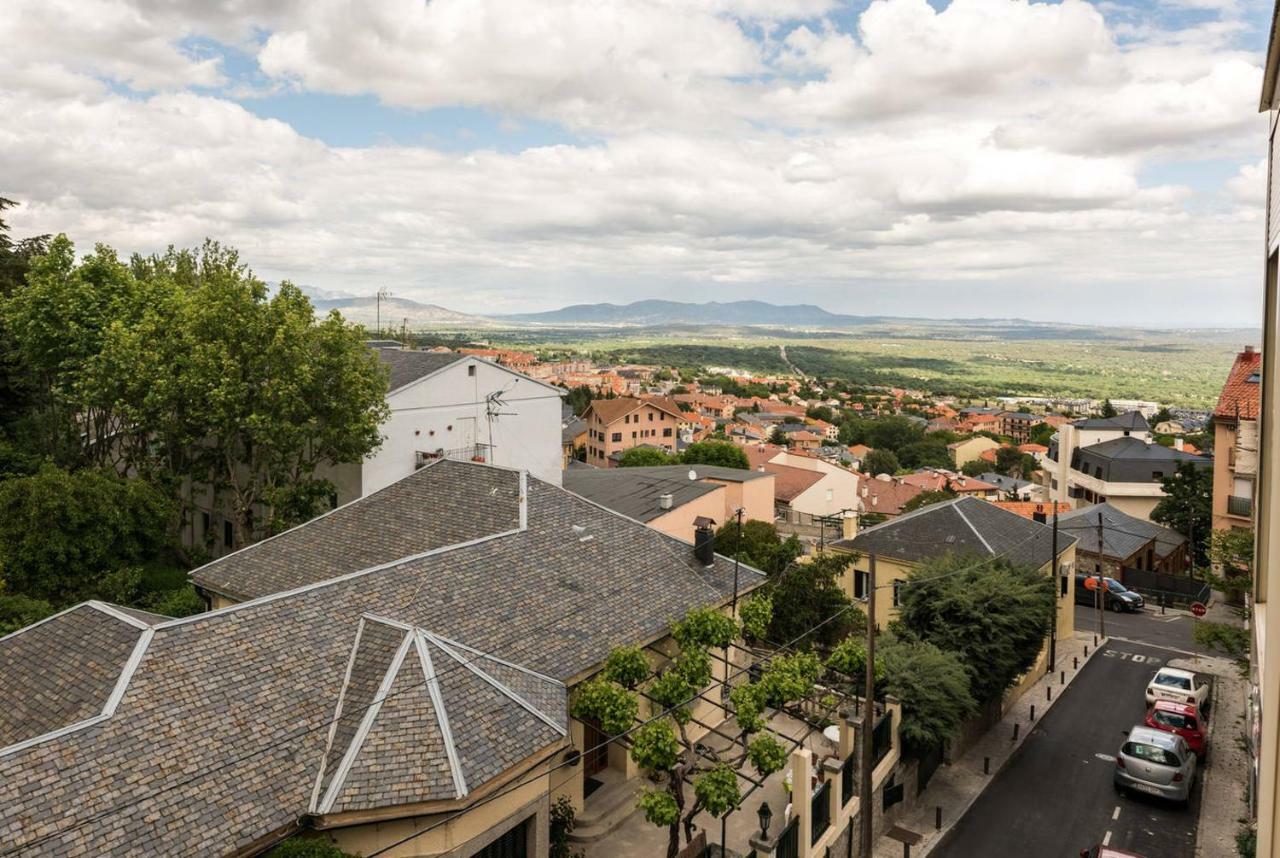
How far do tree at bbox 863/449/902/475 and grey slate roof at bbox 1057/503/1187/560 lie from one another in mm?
49014

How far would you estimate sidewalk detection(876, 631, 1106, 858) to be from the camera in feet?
59.3

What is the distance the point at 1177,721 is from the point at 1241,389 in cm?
1756

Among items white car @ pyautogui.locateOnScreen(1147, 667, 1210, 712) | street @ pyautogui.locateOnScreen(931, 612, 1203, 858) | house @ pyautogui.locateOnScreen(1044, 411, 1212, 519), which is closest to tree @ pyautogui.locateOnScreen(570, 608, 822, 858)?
street @ pyautogui.locateOnScreen(931, 612, 1203, 858)

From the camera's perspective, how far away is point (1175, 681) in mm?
25656

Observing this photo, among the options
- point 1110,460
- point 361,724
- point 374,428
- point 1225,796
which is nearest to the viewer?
point 361,724

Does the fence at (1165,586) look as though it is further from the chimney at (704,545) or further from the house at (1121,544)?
the chimney at (704,545)

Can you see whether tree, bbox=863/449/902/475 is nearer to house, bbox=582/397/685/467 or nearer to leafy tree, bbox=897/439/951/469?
leafy tree, bbox=897/439/951/469

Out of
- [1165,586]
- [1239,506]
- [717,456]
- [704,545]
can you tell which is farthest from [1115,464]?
[704,545]

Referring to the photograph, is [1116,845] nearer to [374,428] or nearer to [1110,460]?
[374,428]

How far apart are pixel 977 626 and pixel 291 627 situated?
17.1 m

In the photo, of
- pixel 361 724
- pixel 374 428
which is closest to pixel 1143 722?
pixel 361 724

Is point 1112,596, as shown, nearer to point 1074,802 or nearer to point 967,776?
point 1074,802

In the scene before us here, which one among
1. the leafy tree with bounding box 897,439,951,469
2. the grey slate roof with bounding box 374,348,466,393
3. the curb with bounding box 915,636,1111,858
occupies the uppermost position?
the grey slate roof with bounding box 374,348,466,393

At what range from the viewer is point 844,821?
52.8 ft
